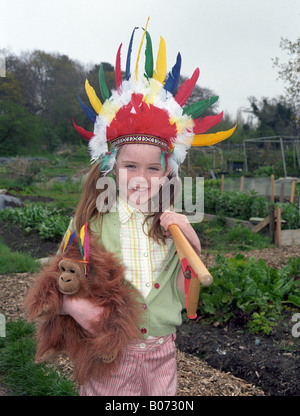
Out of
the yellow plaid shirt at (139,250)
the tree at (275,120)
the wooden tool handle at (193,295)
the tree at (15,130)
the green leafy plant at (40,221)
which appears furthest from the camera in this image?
the tree at (275,120)

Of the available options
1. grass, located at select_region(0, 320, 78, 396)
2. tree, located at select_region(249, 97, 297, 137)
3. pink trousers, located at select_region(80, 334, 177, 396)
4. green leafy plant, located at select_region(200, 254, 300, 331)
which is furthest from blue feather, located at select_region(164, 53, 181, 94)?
tree, located at select_region(249, 97, 297, 137)

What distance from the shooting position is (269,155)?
911 inches

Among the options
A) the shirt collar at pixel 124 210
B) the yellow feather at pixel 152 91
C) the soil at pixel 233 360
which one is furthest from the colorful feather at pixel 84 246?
the soil at pixel 233 360

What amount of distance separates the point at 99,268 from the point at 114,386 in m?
0.47

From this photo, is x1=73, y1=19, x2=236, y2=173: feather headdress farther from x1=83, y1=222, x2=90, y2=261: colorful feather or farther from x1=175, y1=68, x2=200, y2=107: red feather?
x1=83, y1=222, x2=90, y2=261: colorful feather

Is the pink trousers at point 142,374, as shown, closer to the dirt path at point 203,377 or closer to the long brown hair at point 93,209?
the long brown hair at point 93,209

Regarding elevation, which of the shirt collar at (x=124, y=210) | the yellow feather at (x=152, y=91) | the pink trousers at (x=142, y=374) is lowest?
the pink trousers at (x=142, y=374)

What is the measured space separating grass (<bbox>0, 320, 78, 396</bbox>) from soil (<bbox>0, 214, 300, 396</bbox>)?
0.10 meters

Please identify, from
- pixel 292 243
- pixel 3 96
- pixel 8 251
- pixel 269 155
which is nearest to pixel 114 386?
pixel 8 251

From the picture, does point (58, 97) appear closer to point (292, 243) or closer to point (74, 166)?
point (74, 166)

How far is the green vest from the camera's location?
66.4 inches

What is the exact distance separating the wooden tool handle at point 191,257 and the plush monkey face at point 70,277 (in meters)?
0.37

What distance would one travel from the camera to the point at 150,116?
1690mm

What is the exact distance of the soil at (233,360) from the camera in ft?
8.84
